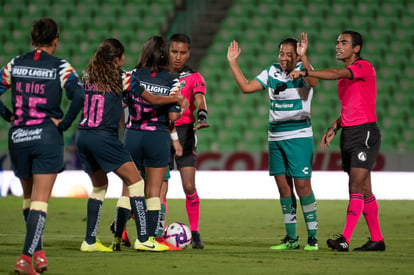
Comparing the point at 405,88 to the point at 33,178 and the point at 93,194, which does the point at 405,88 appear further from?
the point at 33,178

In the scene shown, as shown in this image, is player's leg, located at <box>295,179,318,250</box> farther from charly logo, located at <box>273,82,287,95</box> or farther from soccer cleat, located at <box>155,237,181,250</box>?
soccer cleat, located at <box>155,237,181,250</box>

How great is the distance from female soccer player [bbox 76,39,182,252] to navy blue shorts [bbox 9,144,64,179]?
834mm

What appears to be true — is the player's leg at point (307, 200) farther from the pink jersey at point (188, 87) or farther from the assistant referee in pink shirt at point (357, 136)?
the pink jersey at point (188, 87)

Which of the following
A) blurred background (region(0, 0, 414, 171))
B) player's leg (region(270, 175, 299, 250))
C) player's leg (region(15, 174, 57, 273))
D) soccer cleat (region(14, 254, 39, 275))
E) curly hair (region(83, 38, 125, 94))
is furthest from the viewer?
blurred background (region(0, 0, 414, 171))

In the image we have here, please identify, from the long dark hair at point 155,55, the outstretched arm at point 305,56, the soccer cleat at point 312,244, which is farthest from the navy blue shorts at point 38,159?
the soccer cleat at point 312,244

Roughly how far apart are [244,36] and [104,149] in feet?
37.1

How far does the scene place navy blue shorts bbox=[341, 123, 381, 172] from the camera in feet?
23.0

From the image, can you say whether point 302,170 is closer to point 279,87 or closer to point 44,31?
point 279,87

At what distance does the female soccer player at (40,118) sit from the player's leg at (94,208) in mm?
1129

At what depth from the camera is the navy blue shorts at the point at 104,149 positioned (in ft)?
20.3

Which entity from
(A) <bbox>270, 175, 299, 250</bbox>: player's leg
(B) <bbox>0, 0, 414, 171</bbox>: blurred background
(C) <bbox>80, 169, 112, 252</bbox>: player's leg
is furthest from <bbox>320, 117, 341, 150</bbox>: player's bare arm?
(B) <bbox>0, 0, 414, 171</bbox>: blurred background

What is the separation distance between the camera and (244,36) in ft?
56.0

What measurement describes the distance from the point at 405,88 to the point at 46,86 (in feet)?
40.7

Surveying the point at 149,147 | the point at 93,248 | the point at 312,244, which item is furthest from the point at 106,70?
the point at 312,244
